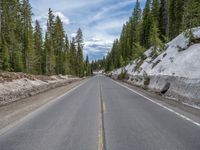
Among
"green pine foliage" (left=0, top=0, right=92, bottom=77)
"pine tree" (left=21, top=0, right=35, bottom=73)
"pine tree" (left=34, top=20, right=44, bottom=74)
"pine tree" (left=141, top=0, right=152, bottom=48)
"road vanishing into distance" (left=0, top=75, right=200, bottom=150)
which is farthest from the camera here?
"pine tree" (left=34, top=20, right=44, bottom=74)

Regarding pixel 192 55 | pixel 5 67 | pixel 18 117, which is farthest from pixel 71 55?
pixel 18 117

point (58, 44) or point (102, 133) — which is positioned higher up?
point (58, 44)

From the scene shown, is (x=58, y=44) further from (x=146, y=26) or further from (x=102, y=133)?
(x=102, y=133)

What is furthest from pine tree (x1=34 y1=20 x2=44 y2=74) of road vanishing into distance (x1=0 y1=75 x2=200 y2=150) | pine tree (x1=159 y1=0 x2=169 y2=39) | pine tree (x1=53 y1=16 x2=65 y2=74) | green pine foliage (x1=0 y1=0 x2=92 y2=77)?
road vanishing into distance (x1=0 y1=75 x2=200 y2=150)

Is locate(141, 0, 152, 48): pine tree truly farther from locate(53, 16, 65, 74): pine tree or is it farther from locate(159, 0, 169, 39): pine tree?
locate(53, 16, 65, 74): pine tree

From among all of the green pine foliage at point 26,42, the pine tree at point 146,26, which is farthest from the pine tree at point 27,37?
the pine tree at point 146,26

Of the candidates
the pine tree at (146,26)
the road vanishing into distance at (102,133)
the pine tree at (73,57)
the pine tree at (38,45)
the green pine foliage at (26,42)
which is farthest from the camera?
the pine tree at (73,57)

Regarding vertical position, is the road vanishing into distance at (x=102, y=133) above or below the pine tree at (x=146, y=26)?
below

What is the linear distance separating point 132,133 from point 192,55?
15318 millimetres

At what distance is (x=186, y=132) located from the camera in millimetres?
6738

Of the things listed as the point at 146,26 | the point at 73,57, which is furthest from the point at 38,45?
the point at 146,26

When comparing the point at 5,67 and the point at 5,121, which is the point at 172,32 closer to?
the point at 5,67

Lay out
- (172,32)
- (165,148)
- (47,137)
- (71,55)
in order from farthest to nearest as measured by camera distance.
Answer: (71,55) < (172,32) < (47,137) < (165,148)

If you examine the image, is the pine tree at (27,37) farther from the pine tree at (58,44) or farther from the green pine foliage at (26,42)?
the pine tree at (58,44)
